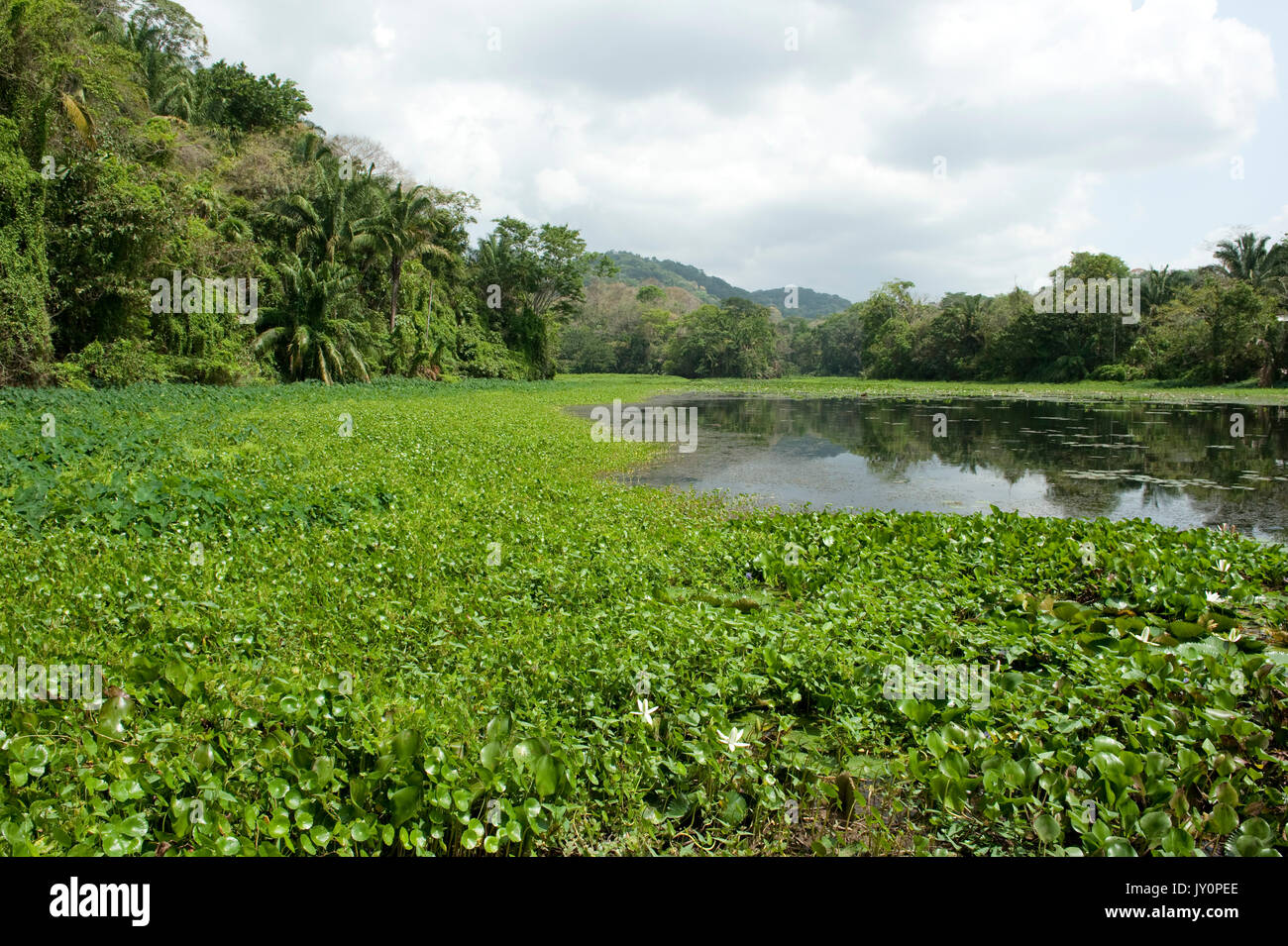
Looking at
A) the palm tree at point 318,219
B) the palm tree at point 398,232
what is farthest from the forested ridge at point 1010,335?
the palm tree at point 318,219

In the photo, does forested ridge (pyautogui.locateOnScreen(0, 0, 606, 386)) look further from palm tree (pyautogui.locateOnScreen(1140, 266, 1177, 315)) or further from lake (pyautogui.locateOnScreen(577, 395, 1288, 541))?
palm tree (pyautogui.locateOnScreen(1140, 266, 1177, 315))

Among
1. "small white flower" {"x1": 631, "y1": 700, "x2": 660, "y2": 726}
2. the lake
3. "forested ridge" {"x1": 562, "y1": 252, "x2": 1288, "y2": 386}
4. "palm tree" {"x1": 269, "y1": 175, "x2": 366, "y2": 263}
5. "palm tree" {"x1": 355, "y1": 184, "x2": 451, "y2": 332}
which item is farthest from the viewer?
"forested ridge" {"x1": 562, "y1": 252, "x2": 1288, "y2": 386}

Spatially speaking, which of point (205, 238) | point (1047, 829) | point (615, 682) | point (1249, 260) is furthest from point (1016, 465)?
point (1249, 260)

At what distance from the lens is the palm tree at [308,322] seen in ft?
93.3

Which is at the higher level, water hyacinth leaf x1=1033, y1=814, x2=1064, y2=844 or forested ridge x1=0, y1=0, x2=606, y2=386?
forested ridge x1=0, y1=0, x2=606, y2=386

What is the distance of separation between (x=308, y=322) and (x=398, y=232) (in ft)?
23.7

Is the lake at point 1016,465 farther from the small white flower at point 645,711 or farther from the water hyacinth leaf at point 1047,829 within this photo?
the water hyacinth leaf at point 1047,829

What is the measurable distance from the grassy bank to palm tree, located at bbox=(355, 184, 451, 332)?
1117 inches

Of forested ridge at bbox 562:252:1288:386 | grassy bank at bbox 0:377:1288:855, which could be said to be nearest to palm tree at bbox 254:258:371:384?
grassy bank at bbox 0:377:1288:855

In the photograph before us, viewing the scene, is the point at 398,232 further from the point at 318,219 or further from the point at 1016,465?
the point at 1016,465

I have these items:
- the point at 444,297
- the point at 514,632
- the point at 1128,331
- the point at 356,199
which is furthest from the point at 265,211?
the point at 1128,331

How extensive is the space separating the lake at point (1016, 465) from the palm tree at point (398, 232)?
17.8 meters

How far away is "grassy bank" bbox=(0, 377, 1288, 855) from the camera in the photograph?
2615 millimetres
